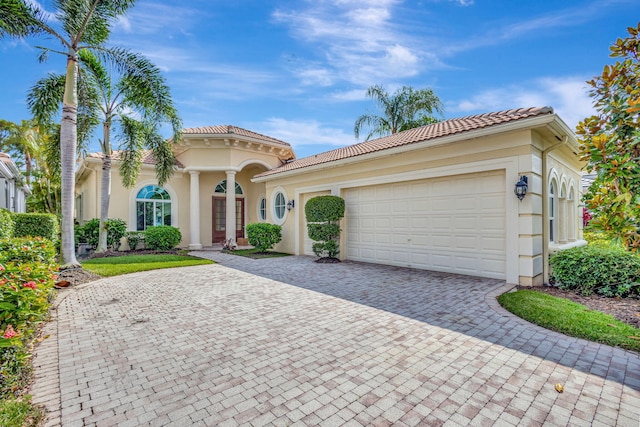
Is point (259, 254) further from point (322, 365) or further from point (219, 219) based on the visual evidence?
point (322, 365)

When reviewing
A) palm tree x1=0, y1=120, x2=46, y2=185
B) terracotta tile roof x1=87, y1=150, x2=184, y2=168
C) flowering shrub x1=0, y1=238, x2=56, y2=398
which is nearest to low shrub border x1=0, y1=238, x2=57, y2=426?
flowering shrub x1=0, y1=238, x2=56, y2=398

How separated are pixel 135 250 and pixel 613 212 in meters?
16.6

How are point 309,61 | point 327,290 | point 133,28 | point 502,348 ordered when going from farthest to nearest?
1. point 309,61
2. point 133,28
3. point 327,290
4. point 502,348

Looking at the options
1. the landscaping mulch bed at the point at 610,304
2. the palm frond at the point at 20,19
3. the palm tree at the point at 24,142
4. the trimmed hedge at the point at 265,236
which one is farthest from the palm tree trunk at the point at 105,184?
the palm tree at the point at 24,142

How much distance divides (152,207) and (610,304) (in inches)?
700

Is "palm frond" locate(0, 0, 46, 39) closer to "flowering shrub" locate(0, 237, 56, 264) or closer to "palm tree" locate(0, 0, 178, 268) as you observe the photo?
"palm tree" locate(0, 0, 178, 268)

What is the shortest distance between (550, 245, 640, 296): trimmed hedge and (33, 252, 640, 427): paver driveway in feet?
7.05

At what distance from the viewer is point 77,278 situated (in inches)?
318

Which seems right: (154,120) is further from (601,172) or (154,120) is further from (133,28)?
(601,172)

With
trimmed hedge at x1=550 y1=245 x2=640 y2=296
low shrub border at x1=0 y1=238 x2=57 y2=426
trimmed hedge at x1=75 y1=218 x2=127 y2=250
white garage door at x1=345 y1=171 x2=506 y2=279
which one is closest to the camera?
low shrub border at x1=0 y1=238 x2=57 y2=426

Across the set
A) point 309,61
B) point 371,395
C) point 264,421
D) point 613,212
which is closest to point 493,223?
point 613,212

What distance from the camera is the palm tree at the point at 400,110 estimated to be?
67.2ft

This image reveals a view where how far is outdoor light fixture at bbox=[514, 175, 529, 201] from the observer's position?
6.86m

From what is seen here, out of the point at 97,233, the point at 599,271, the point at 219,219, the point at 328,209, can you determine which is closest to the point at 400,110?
the point at 328,209
